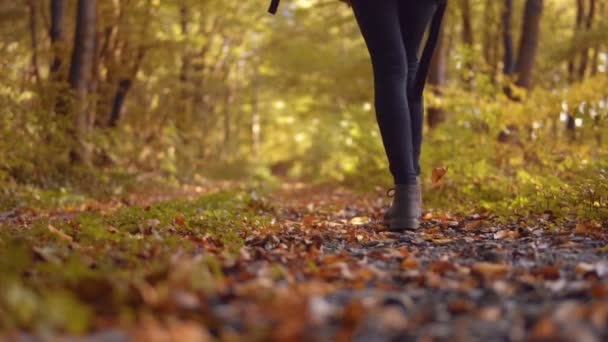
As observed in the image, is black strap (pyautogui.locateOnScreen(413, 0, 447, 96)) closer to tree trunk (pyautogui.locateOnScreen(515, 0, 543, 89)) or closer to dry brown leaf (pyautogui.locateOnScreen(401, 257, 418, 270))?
dry brown leaf (pyautogui.locateOnScreen(401, 257, 418, 270))

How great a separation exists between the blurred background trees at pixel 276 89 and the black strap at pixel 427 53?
3.77 ft

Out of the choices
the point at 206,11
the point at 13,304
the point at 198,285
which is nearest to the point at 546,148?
the point at 198,285

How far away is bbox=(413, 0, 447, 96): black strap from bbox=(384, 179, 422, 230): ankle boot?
619 millimetres

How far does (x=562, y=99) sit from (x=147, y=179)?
315 inches

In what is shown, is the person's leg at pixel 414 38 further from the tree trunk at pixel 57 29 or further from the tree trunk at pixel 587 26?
the tree trunk at pixel 587 26

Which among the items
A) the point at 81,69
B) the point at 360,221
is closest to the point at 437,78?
the point at 81,69

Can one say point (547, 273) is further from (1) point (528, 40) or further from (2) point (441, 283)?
(1) point (528, 40)

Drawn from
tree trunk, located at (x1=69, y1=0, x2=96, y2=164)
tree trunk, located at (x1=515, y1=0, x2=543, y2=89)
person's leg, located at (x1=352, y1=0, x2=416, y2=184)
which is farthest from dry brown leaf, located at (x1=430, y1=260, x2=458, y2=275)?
tree trunk, located at (x1=515, y1=0, x2=543, y2=89)

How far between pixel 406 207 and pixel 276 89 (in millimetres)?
16175

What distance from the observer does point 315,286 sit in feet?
6.52

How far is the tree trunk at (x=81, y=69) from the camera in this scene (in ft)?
31.6

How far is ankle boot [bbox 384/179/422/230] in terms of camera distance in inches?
154

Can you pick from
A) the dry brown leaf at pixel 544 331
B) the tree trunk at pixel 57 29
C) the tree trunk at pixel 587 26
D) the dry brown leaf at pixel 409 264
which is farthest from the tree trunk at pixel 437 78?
the dry brown leaf at pixel 544 331

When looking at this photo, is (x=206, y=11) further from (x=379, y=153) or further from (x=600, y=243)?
(x=600, y=243)
